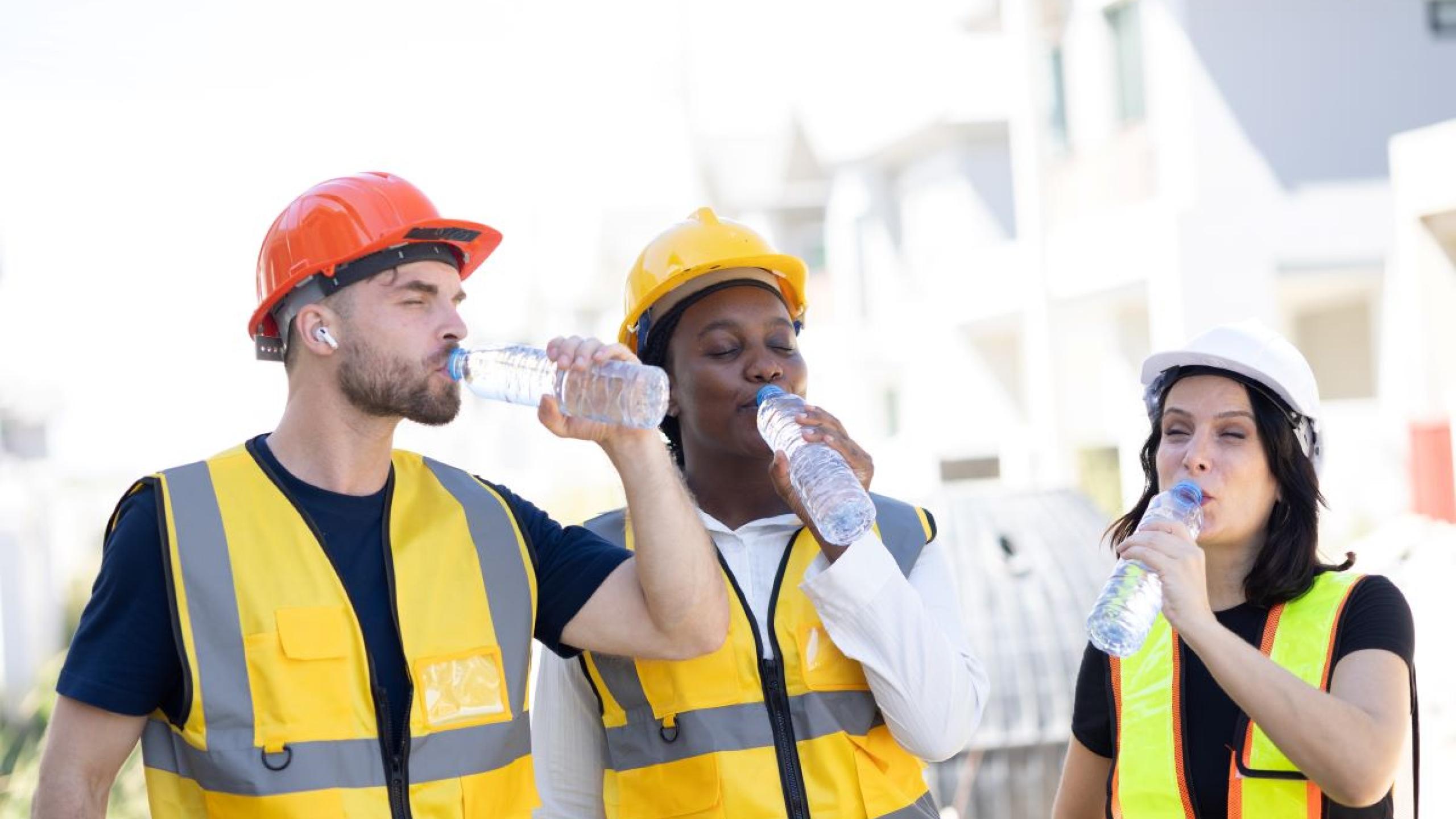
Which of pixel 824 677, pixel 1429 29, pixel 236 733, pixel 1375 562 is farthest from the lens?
pixel 1429 29

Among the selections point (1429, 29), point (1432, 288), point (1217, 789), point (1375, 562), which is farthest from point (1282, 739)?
point (1429, 29)

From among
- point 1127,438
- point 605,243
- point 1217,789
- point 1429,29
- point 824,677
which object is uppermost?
point 605,243

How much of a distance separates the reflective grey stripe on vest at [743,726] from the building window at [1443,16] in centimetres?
1639

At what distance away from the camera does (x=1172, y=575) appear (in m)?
2.98

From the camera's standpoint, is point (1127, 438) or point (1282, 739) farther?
point (1127, 438)

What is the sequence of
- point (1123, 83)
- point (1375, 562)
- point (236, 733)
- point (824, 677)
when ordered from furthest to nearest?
point (1123, 83), point (1375, 562), point (824, 677), point (236, 733)

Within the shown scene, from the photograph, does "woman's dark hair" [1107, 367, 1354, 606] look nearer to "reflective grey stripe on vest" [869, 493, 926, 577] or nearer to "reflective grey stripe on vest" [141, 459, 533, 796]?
"reflective grey stripe on vest" [869, 493, 926, 577]

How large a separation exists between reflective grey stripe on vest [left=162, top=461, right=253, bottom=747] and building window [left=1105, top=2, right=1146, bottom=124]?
668 inches

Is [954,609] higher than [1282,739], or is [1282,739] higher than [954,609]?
[954,609]

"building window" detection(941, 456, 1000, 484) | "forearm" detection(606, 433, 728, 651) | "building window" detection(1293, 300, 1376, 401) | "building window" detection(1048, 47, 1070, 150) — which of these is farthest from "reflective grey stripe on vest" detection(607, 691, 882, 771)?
"building window" detection(1048, 47, 1070, 150)

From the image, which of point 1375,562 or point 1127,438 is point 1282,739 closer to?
point 1375,562

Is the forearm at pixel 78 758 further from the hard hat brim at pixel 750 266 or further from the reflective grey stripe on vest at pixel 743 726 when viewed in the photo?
the hard hat brim at pixel 750 266

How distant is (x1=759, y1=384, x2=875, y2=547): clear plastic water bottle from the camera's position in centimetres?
308

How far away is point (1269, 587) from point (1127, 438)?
16.4 m
